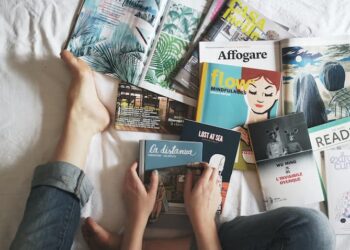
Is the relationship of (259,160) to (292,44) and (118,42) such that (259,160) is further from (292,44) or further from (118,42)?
(118,42)

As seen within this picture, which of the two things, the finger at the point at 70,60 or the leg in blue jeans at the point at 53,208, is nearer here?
the leg in blue jeans at the point at 53,208

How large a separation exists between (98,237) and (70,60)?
0.38 m

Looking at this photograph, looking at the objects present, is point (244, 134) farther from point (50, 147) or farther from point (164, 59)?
point (50, 147)

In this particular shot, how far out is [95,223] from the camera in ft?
2.54

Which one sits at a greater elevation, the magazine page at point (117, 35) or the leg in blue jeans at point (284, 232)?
the magazine page at point (117, 35)

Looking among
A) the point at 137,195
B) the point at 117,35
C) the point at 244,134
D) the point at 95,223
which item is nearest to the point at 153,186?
the point at 137,195

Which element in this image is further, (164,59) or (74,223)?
(164,59)

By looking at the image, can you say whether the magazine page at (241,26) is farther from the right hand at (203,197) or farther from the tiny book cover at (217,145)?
the right hand at (203,197)

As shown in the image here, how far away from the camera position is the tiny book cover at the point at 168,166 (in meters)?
0.82

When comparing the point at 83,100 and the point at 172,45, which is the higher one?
the point at 172,45

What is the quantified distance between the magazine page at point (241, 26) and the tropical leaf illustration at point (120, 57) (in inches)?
5.5

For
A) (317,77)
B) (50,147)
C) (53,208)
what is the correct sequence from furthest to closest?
(317,77), (50,147), (53,208)

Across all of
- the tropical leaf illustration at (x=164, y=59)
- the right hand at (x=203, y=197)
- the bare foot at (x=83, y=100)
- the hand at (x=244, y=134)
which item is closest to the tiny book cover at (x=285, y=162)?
the hand at (x=244, y=134)

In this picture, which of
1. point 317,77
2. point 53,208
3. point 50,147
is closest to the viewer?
point 53,208
